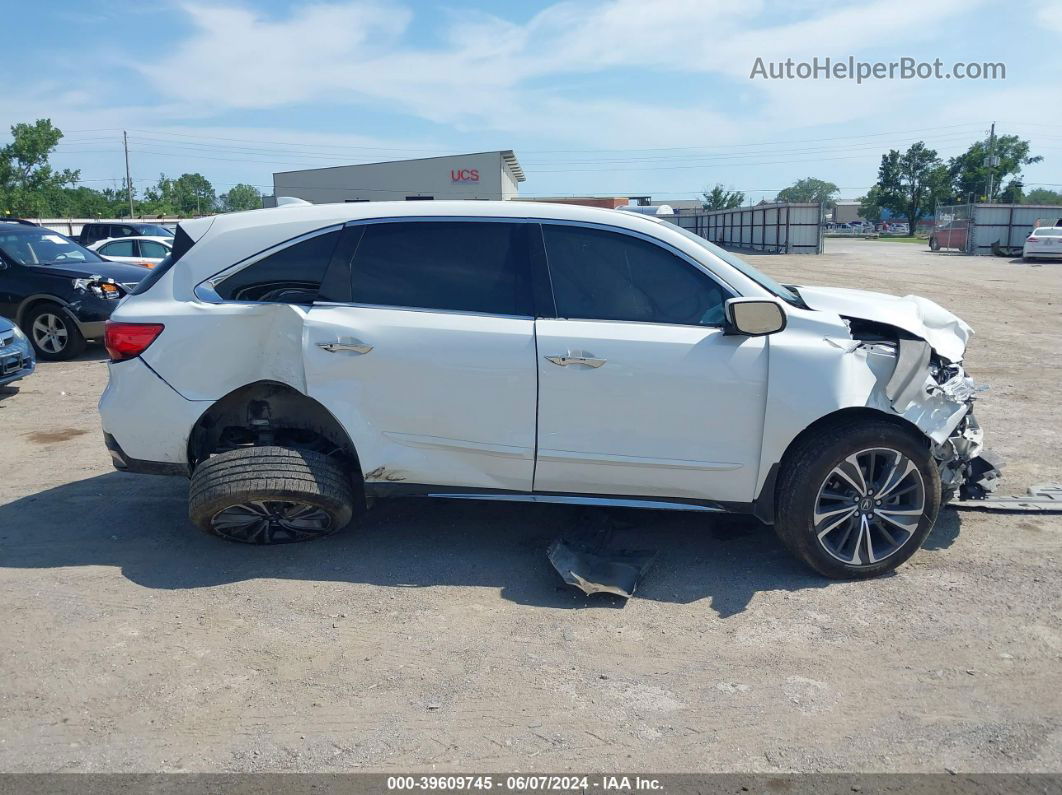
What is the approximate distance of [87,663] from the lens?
12.4 feet

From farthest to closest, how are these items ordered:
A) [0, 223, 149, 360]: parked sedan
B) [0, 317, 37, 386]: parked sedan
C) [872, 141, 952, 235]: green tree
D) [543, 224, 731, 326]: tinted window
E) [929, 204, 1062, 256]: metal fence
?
[872, 141, 952, 235]: green tree < [929, 204, 1062, 256]: metal fence < [0, 223, 149, 360]: parked sedan < [0, 317, 37, 386]: parked sedan < [543, 224, 731, 326]: tinted window

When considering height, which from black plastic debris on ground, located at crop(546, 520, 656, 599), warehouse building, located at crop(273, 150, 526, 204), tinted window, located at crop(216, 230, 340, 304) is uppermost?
warehouse building, located at crop(273, 150, 526, 204)

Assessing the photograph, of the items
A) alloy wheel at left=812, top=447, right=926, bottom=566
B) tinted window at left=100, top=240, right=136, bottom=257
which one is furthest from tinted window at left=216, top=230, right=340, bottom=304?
tinted window at left=100, top=240, right=136, bottom=257

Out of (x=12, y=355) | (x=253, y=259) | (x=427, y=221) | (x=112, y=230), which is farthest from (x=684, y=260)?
(x=112, y=230)

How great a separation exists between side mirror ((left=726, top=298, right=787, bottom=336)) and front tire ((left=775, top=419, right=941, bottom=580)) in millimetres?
633

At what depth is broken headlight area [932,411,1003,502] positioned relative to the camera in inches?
188

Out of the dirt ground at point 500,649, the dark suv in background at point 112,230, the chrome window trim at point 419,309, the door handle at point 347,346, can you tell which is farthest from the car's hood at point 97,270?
the dark suv in background at point 112,230

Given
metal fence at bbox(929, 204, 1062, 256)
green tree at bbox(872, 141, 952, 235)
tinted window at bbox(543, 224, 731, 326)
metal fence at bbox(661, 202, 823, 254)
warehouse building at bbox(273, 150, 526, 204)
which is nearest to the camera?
tinted window at bbox(543, 224, 731, 326)

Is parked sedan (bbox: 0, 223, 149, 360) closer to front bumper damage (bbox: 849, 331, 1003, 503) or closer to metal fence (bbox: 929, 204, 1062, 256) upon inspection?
front bumper damage (bbox: 849, 331, 1003, 503)

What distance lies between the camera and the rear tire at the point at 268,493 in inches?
180

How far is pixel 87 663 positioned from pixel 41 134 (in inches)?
2787

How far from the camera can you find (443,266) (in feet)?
15.4

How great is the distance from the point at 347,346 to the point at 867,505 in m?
2.80

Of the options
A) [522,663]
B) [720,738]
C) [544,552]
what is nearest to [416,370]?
[544,552]
